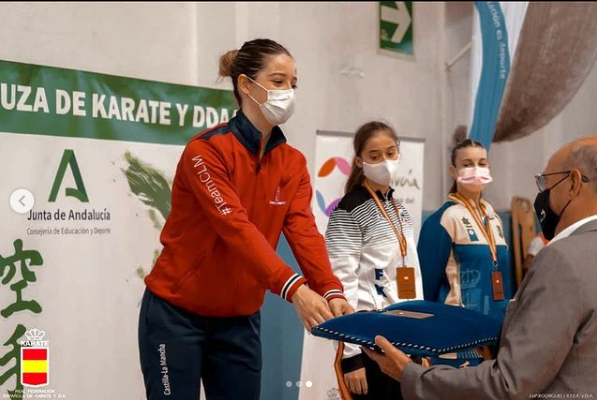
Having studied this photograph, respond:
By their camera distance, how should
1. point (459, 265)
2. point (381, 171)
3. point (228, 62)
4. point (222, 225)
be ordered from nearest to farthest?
point (222, 225), point (228, 62), point (381, 171), point (459, 265)

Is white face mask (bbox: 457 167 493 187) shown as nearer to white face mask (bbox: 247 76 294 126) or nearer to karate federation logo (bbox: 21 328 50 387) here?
white face mask (bbox: 247 76 294 126)

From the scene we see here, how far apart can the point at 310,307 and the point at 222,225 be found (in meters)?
0.32

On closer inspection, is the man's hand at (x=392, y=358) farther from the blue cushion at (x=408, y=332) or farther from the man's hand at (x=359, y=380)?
the man's hand at (x=359, y=380)

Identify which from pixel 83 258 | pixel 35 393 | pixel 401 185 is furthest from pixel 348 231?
pixel 401 185

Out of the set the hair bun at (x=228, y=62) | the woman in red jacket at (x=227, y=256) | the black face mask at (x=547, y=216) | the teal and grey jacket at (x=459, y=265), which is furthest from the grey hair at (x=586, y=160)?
the teal and grey jacket at (x=459, y=265)

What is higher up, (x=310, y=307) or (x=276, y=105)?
(x=276, y=105)

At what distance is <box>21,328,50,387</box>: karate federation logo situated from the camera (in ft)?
10.2

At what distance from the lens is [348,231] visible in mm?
2686

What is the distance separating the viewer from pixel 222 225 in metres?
1.87

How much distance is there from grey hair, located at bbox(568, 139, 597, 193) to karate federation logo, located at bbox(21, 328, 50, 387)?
2420 mm

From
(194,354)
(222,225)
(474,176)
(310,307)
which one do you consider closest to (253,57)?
(222,225)

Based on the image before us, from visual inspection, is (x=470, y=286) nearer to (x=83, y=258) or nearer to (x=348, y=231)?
(x=348, y=231)

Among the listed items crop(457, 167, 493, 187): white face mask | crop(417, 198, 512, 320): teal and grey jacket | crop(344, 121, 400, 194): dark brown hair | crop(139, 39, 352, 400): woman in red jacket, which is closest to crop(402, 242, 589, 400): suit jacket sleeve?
crop(139, 39, 352, 400): woman in red jacket

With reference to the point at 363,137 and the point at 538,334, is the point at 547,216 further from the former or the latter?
the point at 363,137
